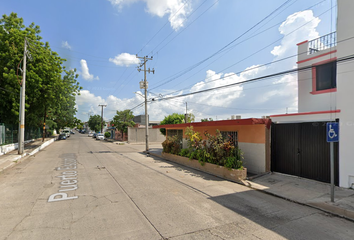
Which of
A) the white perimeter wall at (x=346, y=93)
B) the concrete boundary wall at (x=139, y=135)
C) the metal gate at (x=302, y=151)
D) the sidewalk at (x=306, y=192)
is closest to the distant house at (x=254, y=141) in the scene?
the metal gate at (x=302, y=151)

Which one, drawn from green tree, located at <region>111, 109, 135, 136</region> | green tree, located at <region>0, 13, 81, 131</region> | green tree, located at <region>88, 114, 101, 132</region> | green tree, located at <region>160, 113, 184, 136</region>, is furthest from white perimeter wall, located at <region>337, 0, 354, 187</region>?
green tree, located at <region>88, 114, 101, 132</region>

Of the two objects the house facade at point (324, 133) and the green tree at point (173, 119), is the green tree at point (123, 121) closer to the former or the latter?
the green tree at point (173, 119)

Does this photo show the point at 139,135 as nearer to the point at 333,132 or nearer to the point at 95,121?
the point at 333,132

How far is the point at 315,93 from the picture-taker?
12.1m

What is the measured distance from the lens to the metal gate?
7.12 metres

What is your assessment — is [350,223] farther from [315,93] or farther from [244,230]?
[315,93]

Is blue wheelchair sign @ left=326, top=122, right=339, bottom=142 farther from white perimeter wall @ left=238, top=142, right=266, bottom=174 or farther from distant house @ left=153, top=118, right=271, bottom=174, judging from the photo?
white perimeter wall @ left=238, top=142, right=266, bottom=174

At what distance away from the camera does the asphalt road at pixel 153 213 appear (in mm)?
3854

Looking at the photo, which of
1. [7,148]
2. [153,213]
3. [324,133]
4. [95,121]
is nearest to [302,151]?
[324,133]

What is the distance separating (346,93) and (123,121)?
3450 centimetres

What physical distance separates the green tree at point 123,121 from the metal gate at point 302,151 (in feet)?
102

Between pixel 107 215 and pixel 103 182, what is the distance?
3344 mm

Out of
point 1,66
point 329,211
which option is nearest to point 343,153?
point 329,211

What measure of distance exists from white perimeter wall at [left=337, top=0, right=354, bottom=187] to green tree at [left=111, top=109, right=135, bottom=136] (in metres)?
33.2
